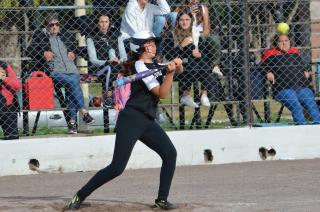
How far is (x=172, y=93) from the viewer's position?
48.0 feet

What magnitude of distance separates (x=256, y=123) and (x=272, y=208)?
4.98 m

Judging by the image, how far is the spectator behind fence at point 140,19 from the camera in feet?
44.0

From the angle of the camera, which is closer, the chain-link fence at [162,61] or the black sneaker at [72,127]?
the chain-link fence at [162,61]

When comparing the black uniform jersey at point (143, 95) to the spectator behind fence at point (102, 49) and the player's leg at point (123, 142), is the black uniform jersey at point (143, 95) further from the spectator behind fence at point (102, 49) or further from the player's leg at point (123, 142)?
the spectator behind fence at point (102, 49)

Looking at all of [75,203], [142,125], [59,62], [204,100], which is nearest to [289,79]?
[204,100]

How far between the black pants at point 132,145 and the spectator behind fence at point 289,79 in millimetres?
5190

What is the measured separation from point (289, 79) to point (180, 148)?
217 centimetres

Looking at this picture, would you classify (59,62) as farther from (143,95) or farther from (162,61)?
(143,95)

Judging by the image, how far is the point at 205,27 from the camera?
14.0 metres

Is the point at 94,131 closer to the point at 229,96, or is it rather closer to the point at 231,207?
the point at 229,96

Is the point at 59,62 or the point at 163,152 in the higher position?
the point at 59,62

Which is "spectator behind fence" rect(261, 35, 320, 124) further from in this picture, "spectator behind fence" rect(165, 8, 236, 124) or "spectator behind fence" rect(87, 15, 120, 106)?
"spectator behind fence" rect(87, 15, 120, 106)

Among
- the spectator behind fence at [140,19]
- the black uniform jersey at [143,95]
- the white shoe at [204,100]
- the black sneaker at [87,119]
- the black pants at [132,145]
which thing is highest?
the spectator behind fence at [140,19]

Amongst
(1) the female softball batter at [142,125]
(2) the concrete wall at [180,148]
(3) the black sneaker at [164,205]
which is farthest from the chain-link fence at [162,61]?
(3) the black sneaker at [164,205]
